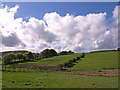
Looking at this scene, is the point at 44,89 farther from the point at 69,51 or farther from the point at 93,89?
the point at 69,51

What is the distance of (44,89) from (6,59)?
322 ft

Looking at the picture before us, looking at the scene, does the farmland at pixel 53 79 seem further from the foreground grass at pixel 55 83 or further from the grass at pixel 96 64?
the grass at pixel 96 64

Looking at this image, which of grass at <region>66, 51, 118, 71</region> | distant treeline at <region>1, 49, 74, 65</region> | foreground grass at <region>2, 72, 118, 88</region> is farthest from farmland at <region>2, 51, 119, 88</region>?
distant treeline at <region>1, 49, 74, 65</region>

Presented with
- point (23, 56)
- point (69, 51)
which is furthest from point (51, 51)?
point (69, 51)

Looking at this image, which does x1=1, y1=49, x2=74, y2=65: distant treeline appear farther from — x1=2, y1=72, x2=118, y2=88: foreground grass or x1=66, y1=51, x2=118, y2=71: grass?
x1=2, y1=72, x2=118, y2=88: foreground grass

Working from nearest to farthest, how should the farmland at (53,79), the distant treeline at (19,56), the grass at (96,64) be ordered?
the farmland at (53,79), the grass at (96,64), the distant treeline at (19,56)

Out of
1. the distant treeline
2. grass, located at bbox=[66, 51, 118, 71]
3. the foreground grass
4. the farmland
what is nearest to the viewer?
the foreground grass

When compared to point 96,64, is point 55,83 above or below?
above

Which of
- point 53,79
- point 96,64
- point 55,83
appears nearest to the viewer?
point 55,83

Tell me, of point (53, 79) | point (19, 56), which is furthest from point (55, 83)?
point (19, 56)

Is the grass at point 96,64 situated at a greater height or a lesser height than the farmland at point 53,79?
lesser

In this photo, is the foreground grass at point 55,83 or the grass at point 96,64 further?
the grass at point 96,64

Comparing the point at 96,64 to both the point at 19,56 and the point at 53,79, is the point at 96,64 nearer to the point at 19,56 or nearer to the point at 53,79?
the point at 53,79

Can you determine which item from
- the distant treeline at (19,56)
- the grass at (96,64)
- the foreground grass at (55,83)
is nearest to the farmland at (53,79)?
the foreground grass at (55,83)
